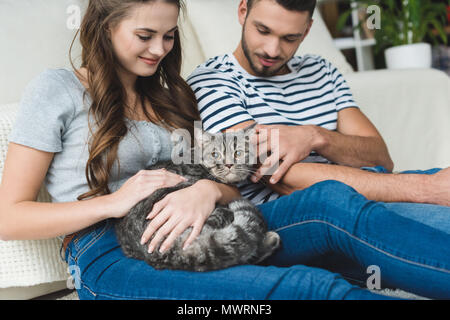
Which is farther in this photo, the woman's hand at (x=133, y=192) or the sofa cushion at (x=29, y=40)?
the sofa cushion at (x=29, y=40)

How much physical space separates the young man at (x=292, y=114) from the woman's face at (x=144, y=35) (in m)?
0.27

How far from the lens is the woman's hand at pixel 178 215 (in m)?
0.90

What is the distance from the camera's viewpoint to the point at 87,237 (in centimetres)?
105

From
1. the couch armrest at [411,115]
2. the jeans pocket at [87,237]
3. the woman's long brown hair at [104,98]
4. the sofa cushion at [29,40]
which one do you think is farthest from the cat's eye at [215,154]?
the couch armrest at [411,115]

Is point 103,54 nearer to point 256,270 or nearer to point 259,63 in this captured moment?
point 259,63

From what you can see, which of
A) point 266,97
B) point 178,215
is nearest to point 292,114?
point 266,97

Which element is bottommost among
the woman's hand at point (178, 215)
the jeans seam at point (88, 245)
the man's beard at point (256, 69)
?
the jeans seam at point (88, 245)

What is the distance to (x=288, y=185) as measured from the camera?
4.09 ft

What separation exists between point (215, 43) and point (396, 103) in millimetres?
972

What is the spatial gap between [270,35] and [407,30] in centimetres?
202

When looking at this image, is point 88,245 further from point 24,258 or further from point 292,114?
point 292,114

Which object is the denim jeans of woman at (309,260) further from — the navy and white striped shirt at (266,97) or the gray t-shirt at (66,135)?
the navy and white striped shirt at (266,97)

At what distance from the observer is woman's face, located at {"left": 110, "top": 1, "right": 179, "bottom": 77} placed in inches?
41.6

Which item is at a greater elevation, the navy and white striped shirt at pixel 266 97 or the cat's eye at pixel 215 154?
the navy and white striped shirt at pixel 266 97
